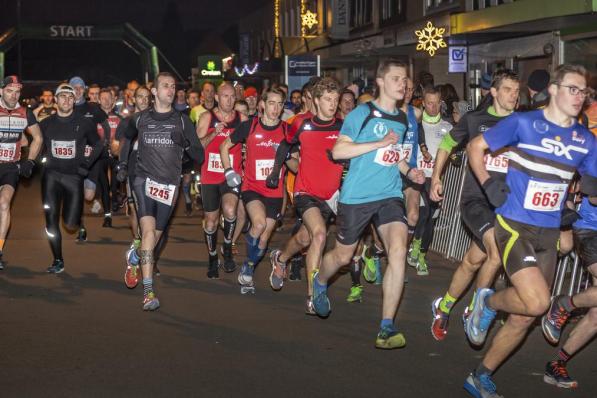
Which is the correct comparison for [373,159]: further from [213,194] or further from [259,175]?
[213,194]

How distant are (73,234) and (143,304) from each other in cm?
558

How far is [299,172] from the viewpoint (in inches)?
355

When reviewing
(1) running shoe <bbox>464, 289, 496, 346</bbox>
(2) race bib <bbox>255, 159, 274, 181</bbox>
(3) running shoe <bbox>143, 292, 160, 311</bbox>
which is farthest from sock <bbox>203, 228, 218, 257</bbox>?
(1) running shoe <bbox>464, 289, 496, 346</bbox>

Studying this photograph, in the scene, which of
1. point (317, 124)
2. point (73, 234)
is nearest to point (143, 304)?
point (317, 124)

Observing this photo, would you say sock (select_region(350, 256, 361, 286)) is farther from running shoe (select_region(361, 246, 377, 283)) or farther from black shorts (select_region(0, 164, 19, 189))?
black shorts (select_region(0, 164, 19, 189))

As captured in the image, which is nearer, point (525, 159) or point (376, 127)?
point (525, 159)

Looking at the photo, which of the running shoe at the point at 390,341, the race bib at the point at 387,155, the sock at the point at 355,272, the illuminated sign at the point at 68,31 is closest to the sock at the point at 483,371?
the running shoe at the point at 390,341

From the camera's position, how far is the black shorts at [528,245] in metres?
6.14

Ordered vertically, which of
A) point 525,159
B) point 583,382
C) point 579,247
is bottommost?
point 583,382

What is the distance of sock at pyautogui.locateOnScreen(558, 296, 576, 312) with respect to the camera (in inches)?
281

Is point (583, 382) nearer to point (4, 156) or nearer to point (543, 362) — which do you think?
point (543, 362)

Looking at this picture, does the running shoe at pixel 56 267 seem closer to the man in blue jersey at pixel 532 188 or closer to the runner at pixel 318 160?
the runner at pixel 318 160

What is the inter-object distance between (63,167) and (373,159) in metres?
4.79

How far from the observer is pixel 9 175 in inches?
438
